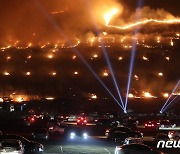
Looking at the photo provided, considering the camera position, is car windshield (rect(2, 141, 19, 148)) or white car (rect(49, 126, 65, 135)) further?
white car (rect(49, 126, 65, 135))

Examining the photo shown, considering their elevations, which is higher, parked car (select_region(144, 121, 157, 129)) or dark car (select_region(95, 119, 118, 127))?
dark car (select_region(95, 119, 118, 127))

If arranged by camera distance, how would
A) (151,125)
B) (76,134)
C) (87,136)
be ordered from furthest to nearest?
1. (151,125)
2. (76,134)
3. (87,136)

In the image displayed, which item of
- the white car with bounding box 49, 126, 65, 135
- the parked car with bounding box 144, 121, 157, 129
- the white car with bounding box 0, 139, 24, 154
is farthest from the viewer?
the parked car with bounding box 144, 121, 157, 129

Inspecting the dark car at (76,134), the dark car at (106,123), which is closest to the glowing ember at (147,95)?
the dark car at (106,123)

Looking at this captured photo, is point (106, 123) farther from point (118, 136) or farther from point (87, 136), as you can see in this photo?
point (118, 136)

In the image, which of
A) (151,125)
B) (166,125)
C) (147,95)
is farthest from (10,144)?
(147,95)

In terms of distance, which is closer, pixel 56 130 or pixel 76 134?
pixel 56 130

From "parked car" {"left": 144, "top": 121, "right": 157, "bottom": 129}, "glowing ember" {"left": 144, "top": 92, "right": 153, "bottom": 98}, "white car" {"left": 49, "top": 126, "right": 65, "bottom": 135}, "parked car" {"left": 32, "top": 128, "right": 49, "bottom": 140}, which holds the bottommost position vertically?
"parked car" {"left": 32, "top": 128, "right": 49, "bottom": 140}

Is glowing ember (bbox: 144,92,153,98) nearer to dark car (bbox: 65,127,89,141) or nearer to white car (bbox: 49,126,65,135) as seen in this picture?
dark car (bbox: 65,127,89,141)

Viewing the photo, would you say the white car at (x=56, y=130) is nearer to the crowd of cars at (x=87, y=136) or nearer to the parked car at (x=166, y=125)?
the crowd of cars at (x=87, y=136)

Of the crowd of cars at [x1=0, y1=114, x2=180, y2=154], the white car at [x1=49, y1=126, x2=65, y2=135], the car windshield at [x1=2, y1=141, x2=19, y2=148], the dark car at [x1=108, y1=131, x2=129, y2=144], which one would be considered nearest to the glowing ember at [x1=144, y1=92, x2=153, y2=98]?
the crowd of cars at [x1=0, y1=114, x2=180, y2=154]

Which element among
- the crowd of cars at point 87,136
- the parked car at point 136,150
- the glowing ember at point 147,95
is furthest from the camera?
the glowing ember at point 147,95

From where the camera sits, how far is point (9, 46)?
16675 cm

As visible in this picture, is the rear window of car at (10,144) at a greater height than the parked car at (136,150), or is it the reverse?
the rear window of car at (10,144)
